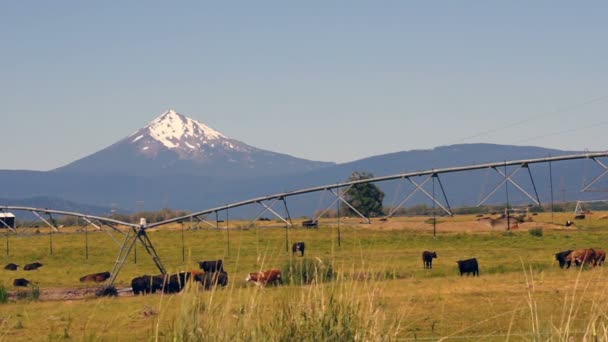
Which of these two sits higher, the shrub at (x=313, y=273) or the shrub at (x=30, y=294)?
the shrub at (x=313, y=273)

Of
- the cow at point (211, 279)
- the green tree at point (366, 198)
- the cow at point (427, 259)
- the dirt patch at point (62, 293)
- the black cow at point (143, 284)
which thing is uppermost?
the green tree at point (366, 198)

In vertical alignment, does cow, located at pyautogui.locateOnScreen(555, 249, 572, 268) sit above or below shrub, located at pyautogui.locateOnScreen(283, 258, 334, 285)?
below

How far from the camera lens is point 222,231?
86125mm

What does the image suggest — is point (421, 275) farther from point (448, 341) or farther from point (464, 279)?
point (448, 341)

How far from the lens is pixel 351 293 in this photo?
1356 centimetres

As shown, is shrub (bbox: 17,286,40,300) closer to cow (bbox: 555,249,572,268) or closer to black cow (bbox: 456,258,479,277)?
black cow (bbox: 456,258,479,277)

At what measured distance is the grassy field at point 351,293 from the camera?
41.8 ft

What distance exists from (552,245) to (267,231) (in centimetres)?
2825

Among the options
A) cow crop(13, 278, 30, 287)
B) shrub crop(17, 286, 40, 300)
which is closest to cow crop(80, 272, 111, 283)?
cow crop(13, 278, 30, 287)

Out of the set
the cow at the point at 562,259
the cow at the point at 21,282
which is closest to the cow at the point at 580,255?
the cow at the point at 562,259

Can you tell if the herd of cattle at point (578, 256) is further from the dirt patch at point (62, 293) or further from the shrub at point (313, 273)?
the shrub at point (313, 273)

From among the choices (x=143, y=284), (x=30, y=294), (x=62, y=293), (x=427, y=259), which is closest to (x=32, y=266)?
(x=62, y=293)

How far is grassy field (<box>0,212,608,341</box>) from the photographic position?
12742 mm

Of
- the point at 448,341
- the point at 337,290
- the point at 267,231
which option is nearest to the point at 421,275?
the point at 448,341
